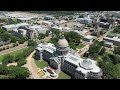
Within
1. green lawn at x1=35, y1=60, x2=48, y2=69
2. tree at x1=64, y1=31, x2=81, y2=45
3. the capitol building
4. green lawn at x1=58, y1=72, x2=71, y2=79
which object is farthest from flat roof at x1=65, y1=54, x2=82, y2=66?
tree at x1=64, y1=31, x2=81, y2=45

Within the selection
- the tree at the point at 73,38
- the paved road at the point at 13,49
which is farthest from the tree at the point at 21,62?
the tree at the point at 73,38

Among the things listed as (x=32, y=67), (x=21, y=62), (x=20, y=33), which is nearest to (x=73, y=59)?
(x=32, y=67)

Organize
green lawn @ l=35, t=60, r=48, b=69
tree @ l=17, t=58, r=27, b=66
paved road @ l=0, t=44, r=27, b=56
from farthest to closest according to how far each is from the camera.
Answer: paved road @ l=0, t=44, r=27, b=56
green lawn @ l=35, t=60, r=48, b=69
tree @ l=17, t=58, r=27, b=66

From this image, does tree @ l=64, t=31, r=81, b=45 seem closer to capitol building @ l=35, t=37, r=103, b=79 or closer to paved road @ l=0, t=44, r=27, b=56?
capitol building @ l=35, t=37, r=103, b=79

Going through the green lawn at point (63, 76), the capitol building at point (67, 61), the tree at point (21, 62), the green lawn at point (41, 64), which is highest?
the capitol building at point (67, 61)

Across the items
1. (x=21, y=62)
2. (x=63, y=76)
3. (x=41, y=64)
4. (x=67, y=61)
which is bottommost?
(x=63, y=76)

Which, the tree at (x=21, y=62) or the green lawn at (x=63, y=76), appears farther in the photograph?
the tree at (x=21, y=62)

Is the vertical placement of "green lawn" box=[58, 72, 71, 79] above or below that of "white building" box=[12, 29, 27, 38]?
below

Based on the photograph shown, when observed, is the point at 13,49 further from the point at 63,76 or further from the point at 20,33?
the point at 63,76

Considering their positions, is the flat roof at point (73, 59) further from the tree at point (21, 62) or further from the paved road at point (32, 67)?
the tree at point (21, 62)
